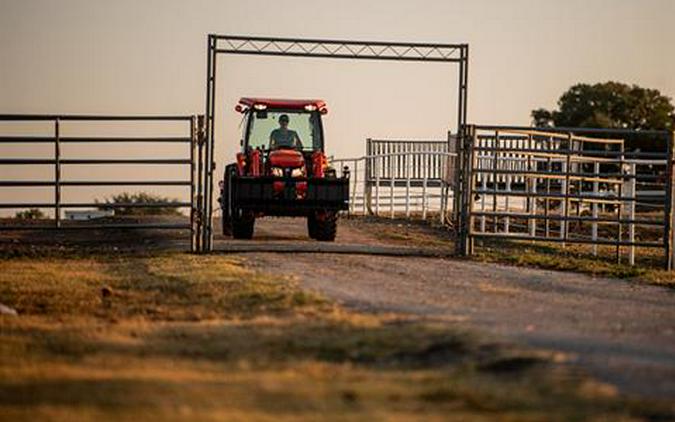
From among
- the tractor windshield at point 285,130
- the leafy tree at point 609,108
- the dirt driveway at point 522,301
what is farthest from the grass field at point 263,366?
the leafy tree at point 609,108

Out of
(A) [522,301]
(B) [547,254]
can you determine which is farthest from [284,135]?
(A) [522,301]

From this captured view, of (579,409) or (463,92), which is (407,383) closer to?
(579,409)

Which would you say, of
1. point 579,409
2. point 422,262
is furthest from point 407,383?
point 422,262

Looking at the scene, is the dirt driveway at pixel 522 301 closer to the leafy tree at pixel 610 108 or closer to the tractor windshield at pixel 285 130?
the tractor windshield at pixel 285 130

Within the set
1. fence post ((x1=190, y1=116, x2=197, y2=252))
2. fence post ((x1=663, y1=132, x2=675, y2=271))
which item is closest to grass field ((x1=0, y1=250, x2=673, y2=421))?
fence post ((x1=190, y1=116, x2=197, y2=252))

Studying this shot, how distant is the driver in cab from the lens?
28516 millimetres

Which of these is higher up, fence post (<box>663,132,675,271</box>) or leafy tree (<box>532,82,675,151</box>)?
leafy tree (<box>532,82,675,151</box>)

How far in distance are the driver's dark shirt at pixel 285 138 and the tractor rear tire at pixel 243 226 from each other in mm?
1346

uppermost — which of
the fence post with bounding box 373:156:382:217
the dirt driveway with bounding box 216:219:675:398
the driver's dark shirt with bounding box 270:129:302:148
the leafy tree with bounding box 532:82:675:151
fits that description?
the leafy tree with bounding box 532:82:675:151

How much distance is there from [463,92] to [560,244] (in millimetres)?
4351

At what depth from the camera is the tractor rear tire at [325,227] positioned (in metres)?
28.1

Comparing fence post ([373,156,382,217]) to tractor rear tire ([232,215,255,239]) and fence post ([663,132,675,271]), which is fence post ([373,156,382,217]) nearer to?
tractor rear tire ([232,215,255,239])

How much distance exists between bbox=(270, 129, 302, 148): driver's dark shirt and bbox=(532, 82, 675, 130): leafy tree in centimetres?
6923

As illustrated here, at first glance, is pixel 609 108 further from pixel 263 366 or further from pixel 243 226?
pixel 263 366
